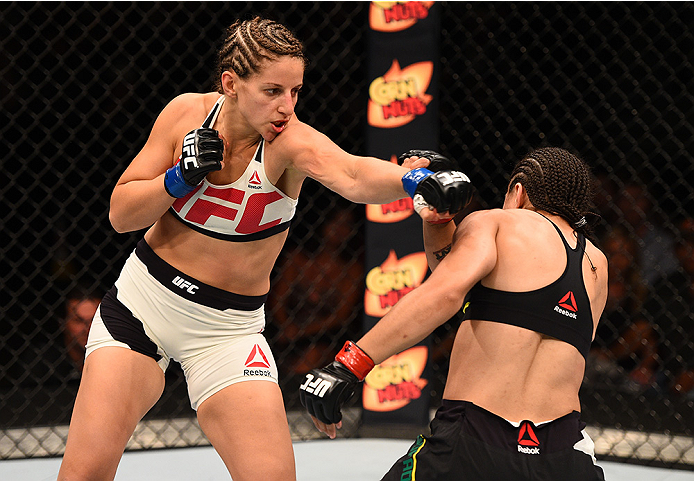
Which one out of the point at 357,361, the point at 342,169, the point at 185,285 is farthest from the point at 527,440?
the point at 185,285

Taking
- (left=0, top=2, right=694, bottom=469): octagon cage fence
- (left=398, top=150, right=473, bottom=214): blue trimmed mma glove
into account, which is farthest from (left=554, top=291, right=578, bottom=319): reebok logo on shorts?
(left=0, top=2, right=694, bottom=469): octagon cage fence

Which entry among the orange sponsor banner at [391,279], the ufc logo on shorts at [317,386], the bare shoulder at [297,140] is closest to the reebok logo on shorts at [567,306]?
the ufc logo on shorts at [317,386]

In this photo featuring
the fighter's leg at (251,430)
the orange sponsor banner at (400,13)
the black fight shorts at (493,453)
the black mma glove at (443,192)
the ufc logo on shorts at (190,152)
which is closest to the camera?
the black mma glove at (443,192)

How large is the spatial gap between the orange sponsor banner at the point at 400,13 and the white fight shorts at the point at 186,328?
1.68m

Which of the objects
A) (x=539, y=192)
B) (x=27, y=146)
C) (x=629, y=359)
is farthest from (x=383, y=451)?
(x=27, y=146)

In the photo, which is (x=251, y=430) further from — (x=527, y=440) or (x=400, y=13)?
(x=400, y=13)

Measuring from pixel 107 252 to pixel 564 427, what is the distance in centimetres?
307

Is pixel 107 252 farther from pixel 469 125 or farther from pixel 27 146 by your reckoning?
pixel 469 125

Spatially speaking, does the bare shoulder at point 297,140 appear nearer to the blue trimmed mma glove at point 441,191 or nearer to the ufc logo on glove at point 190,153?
the ufc logo on glove at point 190,153

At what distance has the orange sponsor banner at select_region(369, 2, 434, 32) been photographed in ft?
9.55

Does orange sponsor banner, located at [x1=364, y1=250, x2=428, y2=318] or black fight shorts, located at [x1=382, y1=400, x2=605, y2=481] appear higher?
black fight shorts, located at [x1=382, y1=400, x2=605, y2=481]

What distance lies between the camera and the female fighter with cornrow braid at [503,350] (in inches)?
47.1

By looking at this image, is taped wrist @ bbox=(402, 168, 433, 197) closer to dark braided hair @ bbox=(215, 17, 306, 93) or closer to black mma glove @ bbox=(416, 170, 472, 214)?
black mma glove @ bbox=(416, 170, 472, 214)

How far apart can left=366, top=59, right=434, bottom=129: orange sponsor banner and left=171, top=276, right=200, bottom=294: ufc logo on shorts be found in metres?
1.56
